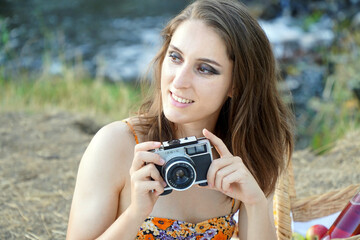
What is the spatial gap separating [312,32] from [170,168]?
22.9 feet

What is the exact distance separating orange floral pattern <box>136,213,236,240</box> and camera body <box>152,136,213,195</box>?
302mm

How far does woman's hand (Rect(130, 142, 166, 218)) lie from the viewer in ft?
5.22

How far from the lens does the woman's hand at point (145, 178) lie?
5.22 ft

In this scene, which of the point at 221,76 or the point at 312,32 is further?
the point at 312,32

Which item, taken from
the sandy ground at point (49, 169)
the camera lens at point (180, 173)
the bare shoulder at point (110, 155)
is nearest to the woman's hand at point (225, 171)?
the camera lens at point (180, 173)

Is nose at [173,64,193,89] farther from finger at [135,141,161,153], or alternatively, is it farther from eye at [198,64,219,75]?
finger at [135,141,161,153]

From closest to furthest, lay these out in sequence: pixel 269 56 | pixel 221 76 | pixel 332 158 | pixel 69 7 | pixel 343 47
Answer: pixel 221 76
pixel 269 56
pixel 332 158
pixel 343 47
pixel 69 7

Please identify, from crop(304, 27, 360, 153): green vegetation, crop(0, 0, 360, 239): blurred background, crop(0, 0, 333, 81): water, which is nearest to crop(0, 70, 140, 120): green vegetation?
crop(0, 0, 360, 239): blurred background

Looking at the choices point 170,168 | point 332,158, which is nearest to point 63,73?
point 332,158

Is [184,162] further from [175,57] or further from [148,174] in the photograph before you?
[175,57]

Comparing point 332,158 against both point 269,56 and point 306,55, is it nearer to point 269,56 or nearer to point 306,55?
point 269,56

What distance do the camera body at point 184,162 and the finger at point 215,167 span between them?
12 millimetres

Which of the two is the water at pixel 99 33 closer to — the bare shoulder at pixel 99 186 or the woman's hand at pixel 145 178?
the bare shoulder at pixel 99 186

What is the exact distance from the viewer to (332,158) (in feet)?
11.9
